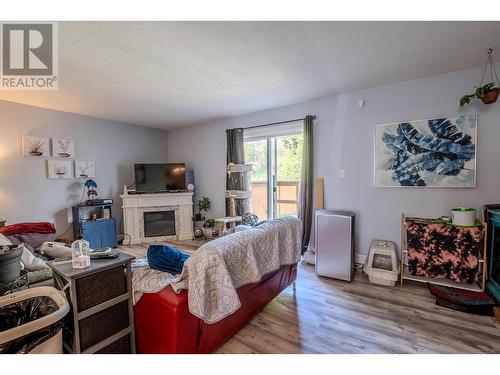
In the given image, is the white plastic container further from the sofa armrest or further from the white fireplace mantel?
the white fireplace mantel

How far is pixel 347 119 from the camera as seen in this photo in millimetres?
3158

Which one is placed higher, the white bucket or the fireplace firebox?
the white bucket

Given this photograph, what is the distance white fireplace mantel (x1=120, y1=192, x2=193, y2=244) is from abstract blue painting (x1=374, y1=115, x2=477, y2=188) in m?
3.47

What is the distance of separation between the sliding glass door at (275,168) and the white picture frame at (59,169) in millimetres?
3009

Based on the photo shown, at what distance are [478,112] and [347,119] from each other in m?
1.30

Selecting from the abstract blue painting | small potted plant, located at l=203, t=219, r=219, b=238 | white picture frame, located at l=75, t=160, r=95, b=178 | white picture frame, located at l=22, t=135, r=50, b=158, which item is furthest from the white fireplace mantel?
the abstract blue painting

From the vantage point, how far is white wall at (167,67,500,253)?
2.41 meters

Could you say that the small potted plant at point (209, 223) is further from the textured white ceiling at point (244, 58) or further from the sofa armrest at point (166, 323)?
the sofa armrest at point (166, 323)

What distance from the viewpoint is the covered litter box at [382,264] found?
264 centimetres

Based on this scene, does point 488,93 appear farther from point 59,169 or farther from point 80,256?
point 59,169

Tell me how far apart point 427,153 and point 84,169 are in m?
5.16

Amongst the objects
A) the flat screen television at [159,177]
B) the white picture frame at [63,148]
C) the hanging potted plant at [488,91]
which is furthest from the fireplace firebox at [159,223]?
the hanging potted plant at [488,91]

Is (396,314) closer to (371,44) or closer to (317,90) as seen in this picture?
(371,44)

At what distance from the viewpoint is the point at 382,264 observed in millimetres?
2781
